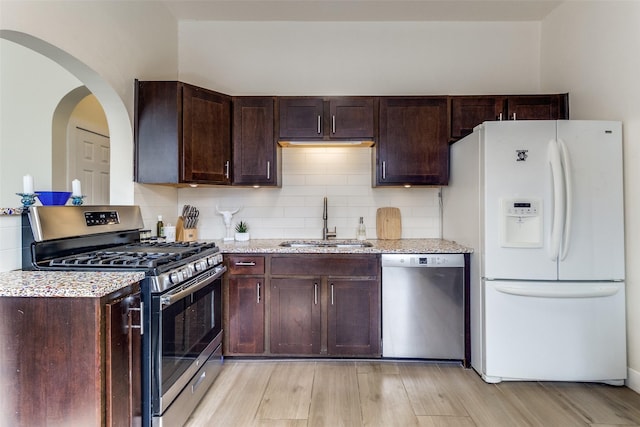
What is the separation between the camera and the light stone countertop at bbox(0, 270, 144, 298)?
125 centimetres

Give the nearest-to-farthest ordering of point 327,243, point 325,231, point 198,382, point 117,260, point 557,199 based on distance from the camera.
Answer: point 117,260 < point 198,382 < point 557,199 < point 327,243 < point 325,231

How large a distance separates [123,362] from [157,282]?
1.16 ft

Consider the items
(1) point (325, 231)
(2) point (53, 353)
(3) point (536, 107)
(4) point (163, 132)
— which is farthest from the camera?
(1) point (325, 231)

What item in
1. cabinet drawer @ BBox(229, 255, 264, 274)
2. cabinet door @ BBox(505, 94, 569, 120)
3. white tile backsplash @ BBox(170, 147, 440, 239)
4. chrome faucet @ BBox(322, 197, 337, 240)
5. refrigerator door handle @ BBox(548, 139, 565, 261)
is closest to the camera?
refrigerator door handle @ BBox(548, 139, 565, 261)

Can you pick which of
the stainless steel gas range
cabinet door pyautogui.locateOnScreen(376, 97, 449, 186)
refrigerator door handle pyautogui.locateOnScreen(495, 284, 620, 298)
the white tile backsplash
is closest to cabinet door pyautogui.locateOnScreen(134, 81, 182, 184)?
the stainless steel gas range

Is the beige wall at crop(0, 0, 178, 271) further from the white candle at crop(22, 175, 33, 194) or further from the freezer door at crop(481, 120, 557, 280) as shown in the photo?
the freezer door at crop(481, 120, 557, 280)

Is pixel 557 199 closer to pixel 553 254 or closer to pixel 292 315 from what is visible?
pixel 553 254

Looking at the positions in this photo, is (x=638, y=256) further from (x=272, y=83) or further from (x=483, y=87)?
(x=272, y=83)

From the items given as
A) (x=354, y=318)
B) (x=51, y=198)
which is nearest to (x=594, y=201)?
(x=354, y=318)

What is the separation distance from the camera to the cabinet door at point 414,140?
2809 millimetres

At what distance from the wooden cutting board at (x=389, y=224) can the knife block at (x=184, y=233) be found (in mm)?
1772

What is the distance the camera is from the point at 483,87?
3.23 m

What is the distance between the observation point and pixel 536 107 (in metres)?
2.79

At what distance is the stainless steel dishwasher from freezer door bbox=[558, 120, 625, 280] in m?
0.72
